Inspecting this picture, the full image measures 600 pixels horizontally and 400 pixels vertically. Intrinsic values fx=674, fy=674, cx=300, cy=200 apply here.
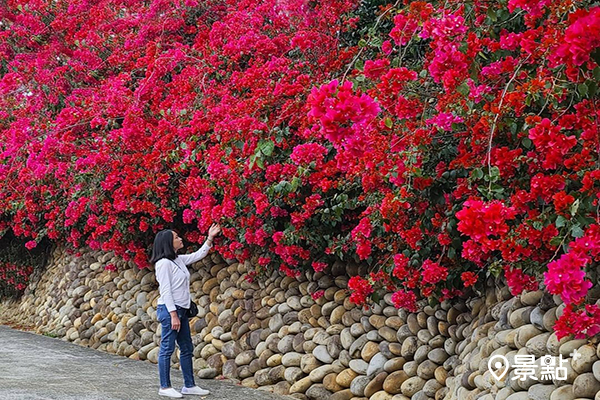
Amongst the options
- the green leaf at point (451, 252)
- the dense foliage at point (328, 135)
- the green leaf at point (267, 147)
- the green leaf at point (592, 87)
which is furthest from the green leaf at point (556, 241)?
the green leaf at point (267, 147)

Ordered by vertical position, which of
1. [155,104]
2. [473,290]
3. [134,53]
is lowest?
[473,290]

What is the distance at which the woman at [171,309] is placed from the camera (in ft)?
16.7

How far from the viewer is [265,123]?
5770mm

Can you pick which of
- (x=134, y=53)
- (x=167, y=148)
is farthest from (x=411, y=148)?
(x=134, y=53)

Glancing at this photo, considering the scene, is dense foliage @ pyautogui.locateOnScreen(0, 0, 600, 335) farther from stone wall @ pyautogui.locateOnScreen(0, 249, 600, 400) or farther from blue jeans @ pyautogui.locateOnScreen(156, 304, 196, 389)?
blue jeans @ pyautogui.locateOnScreen(156, 304, 196, 389)

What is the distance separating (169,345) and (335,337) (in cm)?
141

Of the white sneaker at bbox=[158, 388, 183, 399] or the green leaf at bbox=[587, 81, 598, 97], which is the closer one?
the green leaf at bbox=[587, 81, 598, 97]

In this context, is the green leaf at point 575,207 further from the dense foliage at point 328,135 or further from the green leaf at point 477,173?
the green leaf at point 477,173

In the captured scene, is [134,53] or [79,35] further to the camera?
[79,35]

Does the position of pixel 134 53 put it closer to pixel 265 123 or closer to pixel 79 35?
pixel 79 35

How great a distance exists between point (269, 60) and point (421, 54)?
1807mm

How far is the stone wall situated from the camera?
4051 mm

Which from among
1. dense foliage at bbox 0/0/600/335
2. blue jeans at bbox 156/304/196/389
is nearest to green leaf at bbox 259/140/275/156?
dense foliage at bbox 0/0/600/335

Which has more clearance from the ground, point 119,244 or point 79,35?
point 79,35
